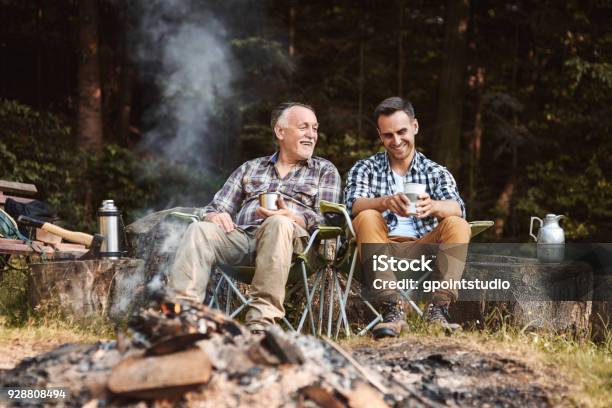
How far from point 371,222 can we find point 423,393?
42.4 inches

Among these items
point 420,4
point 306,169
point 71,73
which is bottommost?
point 306,169

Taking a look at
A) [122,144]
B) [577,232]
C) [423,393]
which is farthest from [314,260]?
[122,144]

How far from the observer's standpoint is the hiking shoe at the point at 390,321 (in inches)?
117

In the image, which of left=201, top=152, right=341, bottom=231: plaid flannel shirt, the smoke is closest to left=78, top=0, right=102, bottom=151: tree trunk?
the smoke

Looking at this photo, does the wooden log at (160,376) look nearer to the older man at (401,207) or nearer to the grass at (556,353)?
the grass at (556,353)

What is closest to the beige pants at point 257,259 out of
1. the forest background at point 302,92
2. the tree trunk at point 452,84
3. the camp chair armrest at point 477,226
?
the camp chair armrest at point 477,226

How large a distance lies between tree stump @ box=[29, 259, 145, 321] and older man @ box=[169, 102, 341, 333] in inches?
20.5

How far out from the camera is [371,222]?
3.21 m

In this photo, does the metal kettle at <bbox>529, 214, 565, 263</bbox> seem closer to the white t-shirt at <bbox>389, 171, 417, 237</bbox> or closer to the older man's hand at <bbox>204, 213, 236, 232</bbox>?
the white t-shirt at <bbox>389, 171, 417, 237</bbox>

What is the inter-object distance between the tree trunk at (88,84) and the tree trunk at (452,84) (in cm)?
382

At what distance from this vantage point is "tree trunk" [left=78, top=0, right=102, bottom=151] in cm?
788

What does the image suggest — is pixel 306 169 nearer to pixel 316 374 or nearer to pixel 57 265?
pixel 57 265

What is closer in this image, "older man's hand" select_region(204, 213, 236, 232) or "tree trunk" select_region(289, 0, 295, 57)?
"older man's hand" select_region(204, 213, 236, 232)

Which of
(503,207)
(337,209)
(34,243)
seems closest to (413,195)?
(337,209)
